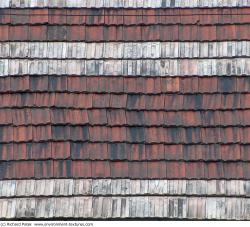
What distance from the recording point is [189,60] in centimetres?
816

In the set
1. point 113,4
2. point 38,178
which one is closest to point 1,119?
point 38,178

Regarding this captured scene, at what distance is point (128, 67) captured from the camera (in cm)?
816

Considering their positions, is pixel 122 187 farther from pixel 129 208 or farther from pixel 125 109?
pixel 125 109

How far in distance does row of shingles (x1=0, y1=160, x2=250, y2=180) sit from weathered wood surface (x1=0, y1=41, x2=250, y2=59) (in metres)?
1.04

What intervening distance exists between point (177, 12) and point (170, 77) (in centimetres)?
66

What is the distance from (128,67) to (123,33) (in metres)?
0.34

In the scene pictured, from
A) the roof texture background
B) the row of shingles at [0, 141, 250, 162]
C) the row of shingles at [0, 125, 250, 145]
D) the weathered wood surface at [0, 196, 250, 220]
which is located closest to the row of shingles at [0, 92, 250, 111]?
the roof texture background

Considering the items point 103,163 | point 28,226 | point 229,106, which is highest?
point 229,106

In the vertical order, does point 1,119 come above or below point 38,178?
above

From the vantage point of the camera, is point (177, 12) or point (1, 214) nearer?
point (1, 214)

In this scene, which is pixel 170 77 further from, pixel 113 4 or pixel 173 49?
pixel 113 4

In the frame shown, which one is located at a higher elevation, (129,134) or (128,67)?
(128,67)

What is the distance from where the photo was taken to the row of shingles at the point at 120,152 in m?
7.84

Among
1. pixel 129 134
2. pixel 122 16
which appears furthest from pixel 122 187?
pixel 122 16
